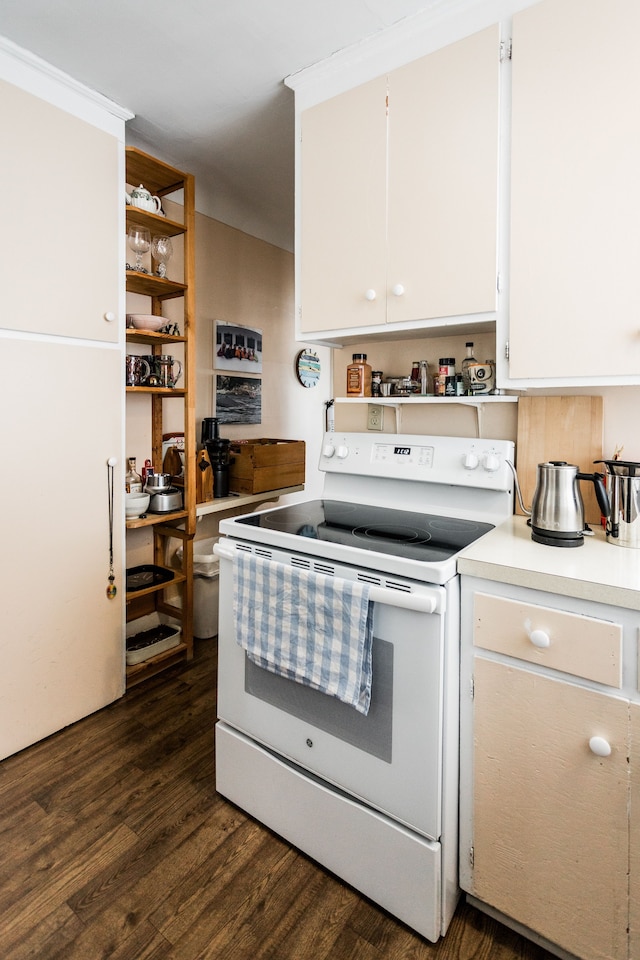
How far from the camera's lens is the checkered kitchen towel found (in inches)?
49.6

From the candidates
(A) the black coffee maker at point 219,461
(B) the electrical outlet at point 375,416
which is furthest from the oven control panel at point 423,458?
(A) the black coffee maker at point 219,461

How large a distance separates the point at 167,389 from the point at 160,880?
1.80m

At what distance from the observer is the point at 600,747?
1065mm

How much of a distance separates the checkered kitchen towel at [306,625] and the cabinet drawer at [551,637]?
11.3 inches

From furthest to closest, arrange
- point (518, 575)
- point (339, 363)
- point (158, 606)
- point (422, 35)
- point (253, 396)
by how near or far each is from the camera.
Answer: point (253, 396)
point (158, 606)
point (339, 363)
point (422, 35)
point (518, 575)

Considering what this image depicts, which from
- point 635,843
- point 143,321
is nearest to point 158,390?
point 143,321

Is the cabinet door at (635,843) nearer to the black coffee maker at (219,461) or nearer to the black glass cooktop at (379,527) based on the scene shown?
the black glass cooktop at (379,527)

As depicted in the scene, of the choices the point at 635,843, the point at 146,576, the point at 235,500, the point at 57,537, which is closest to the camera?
the point at 635,843

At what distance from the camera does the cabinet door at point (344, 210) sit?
5.50 ft

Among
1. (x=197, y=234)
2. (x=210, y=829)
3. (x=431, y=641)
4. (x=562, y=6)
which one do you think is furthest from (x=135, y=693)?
(x=562, y=6)

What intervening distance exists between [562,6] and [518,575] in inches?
58.1

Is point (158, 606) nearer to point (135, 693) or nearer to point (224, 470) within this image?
point (135, 693)

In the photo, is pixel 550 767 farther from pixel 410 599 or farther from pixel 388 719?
pixel 410 599

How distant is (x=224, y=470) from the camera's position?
2750mm
